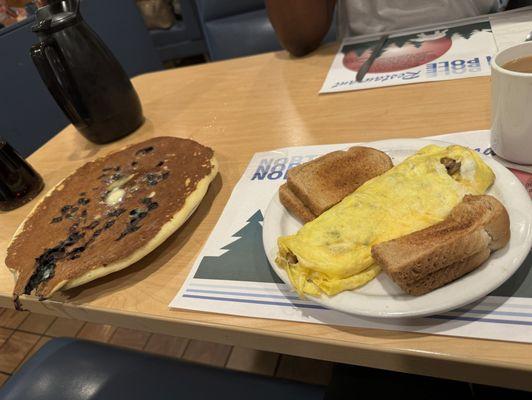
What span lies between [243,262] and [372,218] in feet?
0.70

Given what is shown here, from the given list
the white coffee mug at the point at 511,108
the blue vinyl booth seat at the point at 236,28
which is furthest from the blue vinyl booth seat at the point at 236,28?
the white coffee mug at the point at 511,108

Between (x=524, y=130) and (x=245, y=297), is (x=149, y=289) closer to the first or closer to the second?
(x=245, y=297)

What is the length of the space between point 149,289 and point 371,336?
0.35m

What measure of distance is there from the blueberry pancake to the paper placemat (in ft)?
0.27

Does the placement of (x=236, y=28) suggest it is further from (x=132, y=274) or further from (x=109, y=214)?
(x=132, y=274)

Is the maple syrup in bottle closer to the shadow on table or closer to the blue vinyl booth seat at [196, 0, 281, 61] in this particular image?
the shadow on table

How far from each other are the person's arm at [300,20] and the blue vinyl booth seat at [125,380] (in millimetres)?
899

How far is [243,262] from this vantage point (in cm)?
64

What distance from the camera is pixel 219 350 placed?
154 cm

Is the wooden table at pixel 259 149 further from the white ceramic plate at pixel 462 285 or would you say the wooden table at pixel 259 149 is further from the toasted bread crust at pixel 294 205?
the toasted bread crust at pixel 294 205

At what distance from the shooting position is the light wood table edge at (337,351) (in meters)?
0.43

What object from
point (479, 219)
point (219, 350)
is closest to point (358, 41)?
point (479, 219)

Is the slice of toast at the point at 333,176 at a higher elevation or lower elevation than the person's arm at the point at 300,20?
lower

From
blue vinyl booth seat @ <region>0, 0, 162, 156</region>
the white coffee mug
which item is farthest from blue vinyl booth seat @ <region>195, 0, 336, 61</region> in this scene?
the white coffee mug
